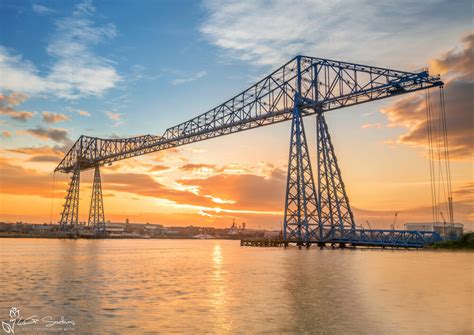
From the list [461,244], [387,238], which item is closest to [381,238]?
[387,238]

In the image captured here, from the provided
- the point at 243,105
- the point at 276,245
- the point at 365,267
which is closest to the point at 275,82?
the point at 243,105

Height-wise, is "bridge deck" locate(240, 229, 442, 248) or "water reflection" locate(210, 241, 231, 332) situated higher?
"bridge deck" locate(240, 229, 442, 248)

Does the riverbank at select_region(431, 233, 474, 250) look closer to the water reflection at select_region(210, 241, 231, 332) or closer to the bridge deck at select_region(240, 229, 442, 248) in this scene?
the bridge deck at select_region(240, 229, 442, 248)

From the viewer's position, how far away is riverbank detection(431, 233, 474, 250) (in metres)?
49.4

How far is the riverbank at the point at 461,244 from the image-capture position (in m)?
49.4

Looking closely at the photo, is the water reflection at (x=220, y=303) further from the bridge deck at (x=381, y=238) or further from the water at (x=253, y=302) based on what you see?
the bridge deck at (x=381, y=238)

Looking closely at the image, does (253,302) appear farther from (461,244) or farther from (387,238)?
(387,238)

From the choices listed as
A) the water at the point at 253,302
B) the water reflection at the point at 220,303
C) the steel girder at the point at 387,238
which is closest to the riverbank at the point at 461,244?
the steel girder at the point at 387,238

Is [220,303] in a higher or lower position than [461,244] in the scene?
lower

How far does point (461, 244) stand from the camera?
50.9 metres

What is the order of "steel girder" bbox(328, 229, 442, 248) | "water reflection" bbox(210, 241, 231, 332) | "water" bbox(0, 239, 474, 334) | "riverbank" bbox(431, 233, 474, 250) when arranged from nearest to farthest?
"water" bbox(0, 239, 474, 334) < "water reflection" bbox(210, 241, 231, 332) < "riverbank" bbox(431, 233, 474, 250) < "steel girder" bbox(328, 229, 442, 248)

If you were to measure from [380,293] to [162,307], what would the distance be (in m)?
10.4

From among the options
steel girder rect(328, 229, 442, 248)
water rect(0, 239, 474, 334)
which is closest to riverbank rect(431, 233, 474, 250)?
steel girder rect(328, 229, 442, 248)

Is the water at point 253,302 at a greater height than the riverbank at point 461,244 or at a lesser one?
lesser
